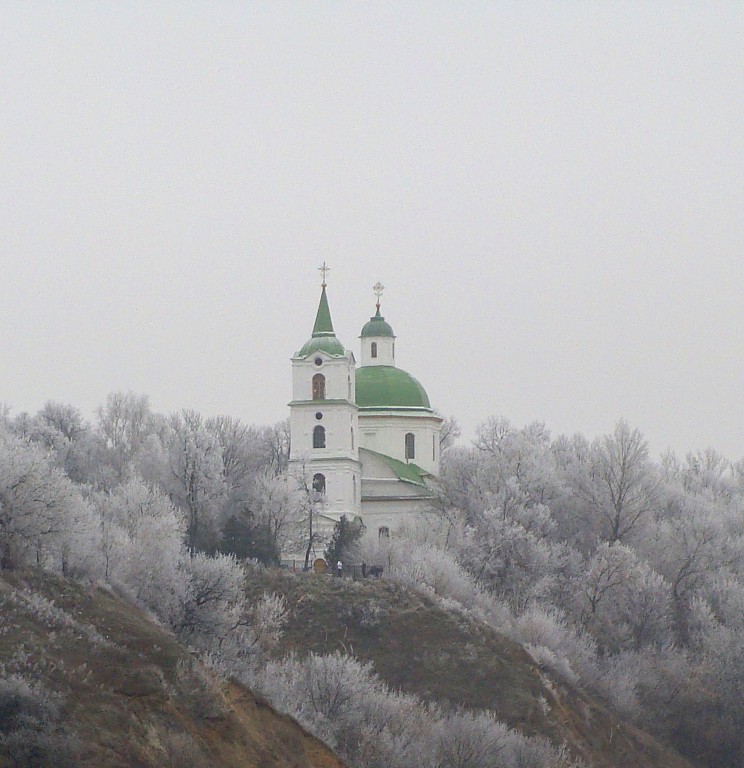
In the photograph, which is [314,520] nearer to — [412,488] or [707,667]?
[412,488]

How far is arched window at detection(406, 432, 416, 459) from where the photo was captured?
7856cm

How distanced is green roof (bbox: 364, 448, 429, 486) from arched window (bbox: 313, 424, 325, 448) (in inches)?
181

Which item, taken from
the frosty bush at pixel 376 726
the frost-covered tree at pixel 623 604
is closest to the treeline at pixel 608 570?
the frost-covered tree at pixel 623 604

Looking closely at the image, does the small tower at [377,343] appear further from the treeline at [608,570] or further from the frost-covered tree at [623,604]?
the frost-covered tree at [623,604]

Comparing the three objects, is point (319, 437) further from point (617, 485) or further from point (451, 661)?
point (451, 661)

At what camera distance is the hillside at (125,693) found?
1307 inches

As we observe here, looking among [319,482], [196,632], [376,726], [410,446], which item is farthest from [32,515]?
[410,446]

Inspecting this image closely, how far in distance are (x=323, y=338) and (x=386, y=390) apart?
23.2ft

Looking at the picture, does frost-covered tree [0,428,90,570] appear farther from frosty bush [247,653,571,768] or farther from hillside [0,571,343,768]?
frosty bush [247,653,571,768]

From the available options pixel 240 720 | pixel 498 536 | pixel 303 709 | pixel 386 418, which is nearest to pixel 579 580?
pixel 498 536

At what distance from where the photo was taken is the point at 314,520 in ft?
226

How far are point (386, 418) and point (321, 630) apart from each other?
23.9 m

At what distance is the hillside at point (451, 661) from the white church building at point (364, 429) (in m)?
12.6

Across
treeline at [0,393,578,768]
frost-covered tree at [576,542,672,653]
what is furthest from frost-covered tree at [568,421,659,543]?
treeline at [0,393,578,768]
